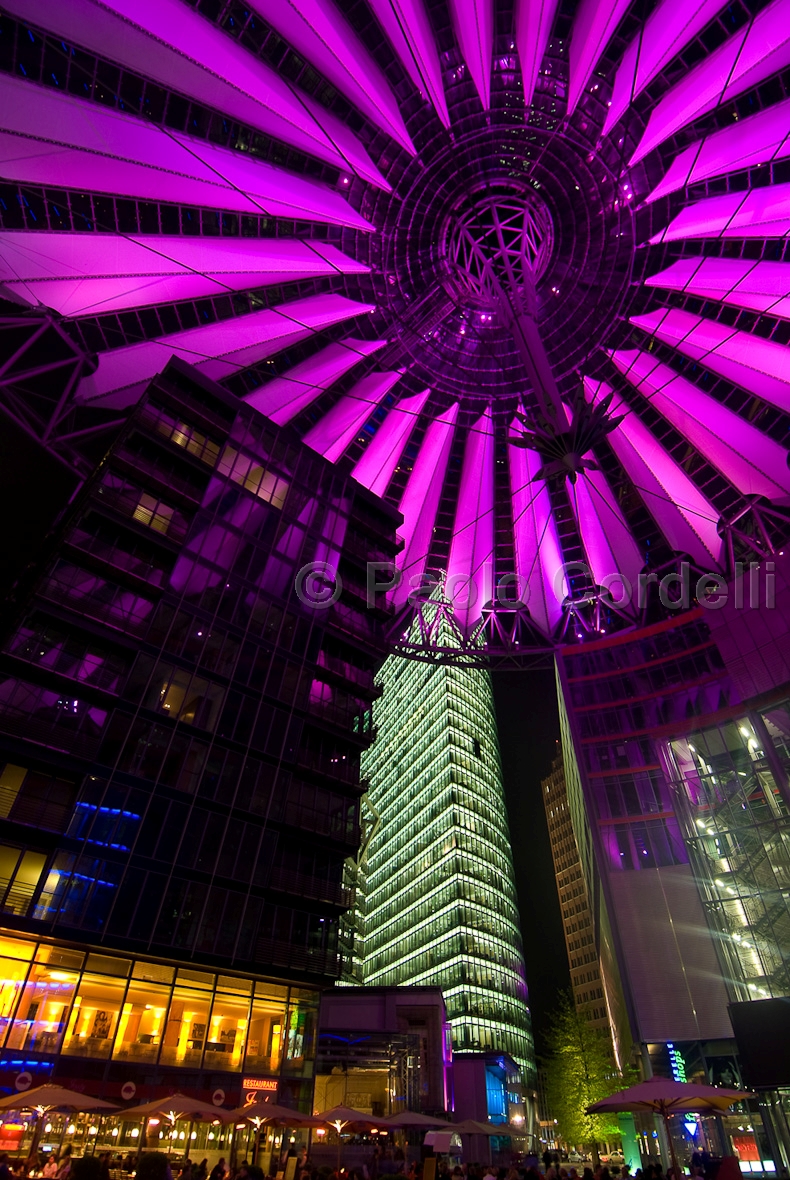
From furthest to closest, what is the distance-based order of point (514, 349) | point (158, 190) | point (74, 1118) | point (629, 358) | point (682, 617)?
point (682, 617), point (514, 349), point (629, 358), point (158, 190), point (74, 1118)

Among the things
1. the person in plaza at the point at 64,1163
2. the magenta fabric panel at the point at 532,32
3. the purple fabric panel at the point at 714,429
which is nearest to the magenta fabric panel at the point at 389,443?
the purple fabric panel at the point at 714,429

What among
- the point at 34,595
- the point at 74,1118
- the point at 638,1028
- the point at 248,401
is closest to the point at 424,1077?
the point at 638,1028

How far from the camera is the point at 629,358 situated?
36875 millimetres

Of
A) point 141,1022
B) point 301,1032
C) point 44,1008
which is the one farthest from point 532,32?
point 301,1032

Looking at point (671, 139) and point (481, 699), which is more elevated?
point (481, 699)

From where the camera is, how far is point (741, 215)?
2767 centimetres

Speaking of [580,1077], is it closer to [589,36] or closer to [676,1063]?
[676,1063]

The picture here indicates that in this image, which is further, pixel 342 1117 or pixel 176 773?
pixel 176 773

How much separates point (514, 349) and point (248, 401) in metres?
16.6

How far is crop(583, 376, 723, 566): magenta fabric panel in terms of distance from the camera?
123ft

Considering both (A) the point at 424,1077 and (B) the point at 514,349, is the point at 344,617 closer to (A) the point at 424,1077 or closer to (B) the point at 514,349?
(B) the point at 514,349

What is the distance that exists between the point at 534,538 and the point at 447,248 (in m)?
18.1

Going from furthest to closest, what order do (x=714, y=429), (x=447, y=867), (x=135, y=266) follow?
(x=447, y=867) → (x=714, y=429) → (x=135, y=266)

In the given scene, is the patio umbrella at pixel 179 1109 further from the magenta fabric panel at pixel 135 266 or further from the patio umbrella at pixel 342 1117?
the magenta fabric panel at pixel 135 266
